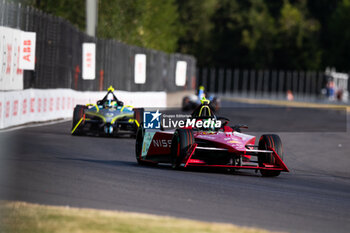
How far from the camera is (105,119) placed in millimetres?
21375

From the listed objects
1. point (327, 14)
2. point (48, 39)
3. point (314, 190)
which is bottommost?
point (314, 190)

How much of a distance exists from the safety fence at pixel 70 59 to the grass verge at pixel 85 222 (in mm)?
11894

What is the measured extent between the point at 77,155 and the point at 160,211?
6.66 m

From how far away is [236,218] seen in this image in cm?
945

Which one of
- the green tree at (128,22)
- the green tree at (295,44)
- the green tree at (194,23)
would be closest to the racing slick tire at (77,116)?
the green tree at (128,22)

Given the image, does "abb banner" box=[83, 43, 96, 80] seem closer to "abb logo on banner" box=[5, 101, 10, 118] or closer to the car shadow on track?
"abb logo on banner" box=[5, 101, 10, 118]

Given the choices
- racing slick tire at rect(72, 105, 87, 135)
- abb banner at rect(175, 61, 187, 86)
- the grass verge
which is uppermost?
abb banner at rect(175, 61, 187, 86)

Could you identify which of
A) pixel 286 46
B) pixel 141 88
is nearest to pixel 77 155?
pixel 141 88

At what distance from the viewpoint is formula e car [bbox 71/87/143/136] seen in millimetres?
21328

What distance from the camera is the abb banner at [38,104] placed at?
20.8 meters

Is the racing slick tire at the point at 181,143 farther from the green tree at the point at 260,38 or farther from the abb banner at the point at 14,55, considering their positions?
the green tree at the point at 260,38

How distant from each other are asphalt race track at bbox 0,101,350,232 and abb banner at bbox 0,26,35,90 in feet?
9.45

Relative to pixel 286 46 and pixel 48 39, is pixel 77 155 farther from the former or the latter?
pixel 286 46

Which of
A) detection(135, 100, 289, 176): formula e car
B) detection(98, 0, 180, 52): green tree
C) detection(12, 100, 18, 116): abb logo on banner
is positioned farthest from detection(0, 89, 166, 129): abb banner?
detection(98, 0, 180, 52): green tree
